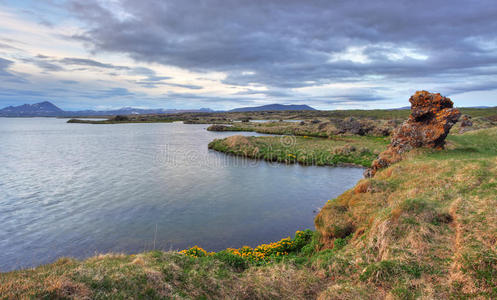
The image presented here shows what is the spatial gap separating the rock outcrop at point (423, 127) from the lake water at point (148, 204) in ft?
21.1

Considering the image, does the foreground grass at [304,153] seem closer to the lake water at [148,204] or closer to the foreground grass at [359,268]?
the lake water at [148,204]

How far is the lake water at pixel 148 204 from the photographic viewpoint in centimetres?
1587

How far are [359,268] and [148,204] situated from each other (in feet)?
59.1

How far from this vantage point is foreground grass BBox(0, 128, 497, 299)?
22.4 feet

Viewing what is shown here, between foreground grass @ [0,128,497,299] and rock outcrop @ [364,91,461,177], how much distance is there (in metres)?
8.81

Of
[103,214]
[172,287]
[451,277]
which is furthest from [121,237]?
[451,277]

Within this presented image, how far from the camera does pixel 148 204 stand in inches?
864

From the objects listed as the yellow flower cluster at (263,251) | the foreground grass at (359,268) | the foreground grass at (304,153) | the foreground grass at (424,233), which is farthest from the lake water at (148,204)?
the foreground grass at (359,268)

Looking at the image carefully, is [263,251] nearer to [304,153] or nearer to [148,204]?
[148,204]

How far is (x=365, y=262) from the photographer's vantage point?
29.8 ft

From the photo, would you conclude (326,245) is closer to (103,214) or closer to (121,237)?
(121,237)

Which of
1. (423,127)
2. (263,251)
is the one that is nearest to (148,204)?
(263,251)

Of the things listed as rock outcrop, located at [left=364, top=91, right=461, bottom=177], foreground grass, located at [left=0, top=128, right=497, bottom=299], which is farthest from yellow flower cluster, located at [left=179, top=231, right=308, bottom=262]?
rock outcrop, located at [left=364, top=91, right=461, bottom=177]

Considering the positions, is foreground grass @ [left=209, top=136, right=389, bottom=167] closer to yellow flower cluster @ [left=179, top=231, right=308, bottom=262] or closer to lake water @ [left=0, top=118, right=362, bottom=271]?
lake water @ [left=0, top=118, right=362, bottom=271]
